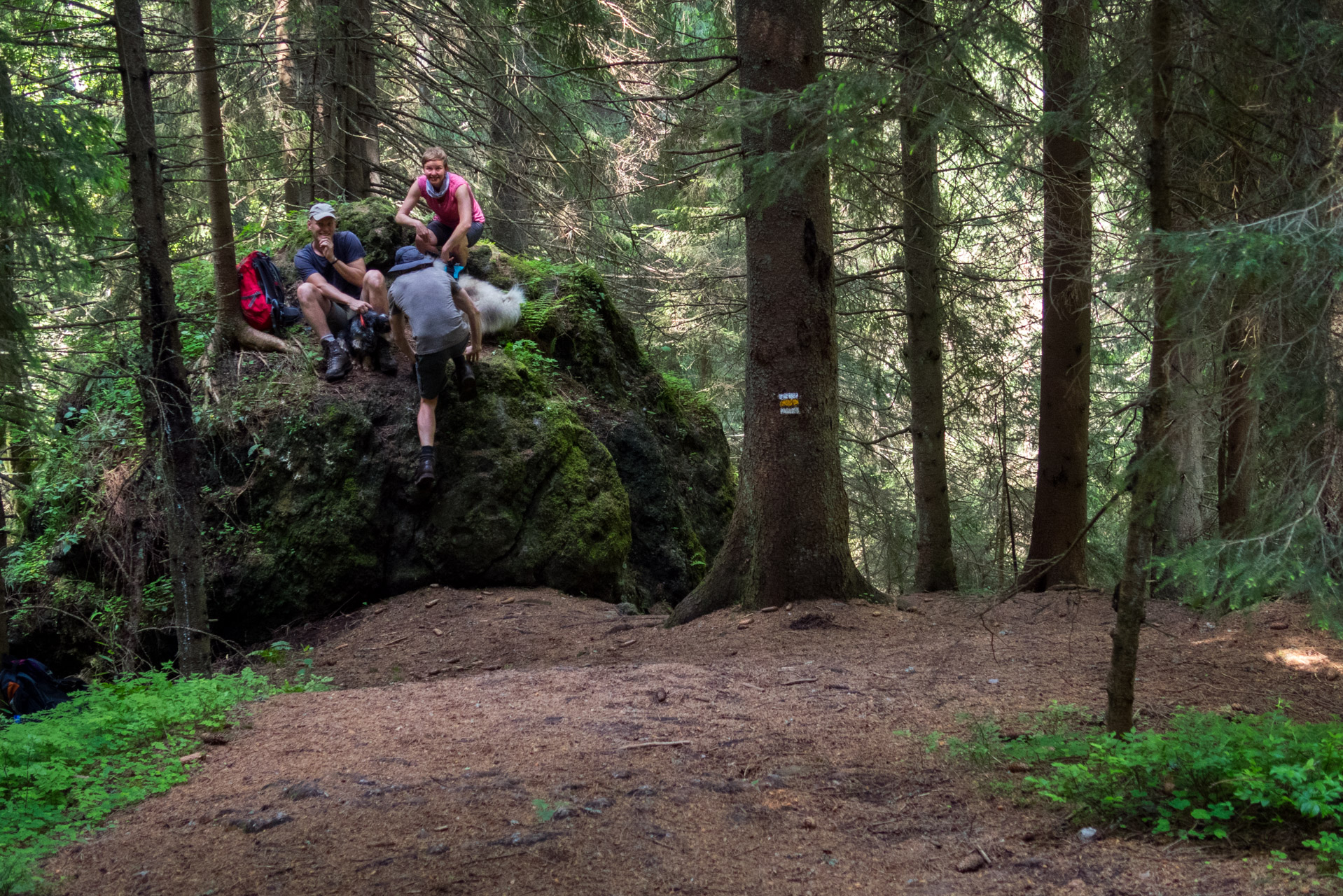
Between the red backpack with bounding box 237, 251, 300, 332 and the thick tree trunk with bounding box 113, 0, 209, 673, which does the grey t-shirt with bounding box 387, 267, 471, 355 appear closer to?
the red backpack with bounding box 237, 251, 300, 332

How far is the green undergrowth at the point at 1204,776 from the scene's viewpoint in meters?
2.93

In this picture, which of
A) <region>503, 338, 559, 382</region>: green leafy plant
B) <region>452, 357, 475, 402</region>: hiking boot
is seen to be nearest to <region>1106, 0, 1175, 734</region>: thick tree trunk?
<region>452, 357, 475, 402</region>: hiking boot

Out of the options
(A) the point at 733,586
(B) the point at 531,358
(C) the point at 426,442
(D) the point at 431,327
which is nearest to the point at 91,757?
(A) the point at 733,586

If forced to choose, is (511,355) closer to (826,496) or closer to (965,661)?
(826,496)

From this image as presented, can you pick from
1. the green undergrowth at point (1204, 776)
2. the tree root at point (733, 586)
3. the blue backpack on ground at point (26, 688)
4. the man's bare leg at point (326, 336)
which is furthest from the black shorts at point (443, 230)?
the green undergrowth at point (1204, 776)

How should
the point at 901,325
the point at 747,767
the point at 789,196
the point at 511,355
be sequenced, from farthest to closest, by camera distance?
the point at 901,325 < the point at 511,355 < the point at 789,196 < the point at 747,767

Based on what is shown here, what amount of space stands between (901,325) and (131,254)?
29.1 feet

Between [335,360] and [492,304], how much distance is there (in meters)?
1.95

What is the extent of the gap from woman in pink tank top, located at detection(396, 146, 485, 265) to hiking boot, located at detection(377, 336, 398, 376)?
1106 millimetres

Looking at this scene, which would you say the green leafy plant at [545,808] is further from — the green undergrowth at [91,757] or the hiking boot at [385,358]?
the hiking boot at [385,358]

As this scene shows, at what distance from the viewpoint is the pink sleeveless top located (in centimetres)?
904

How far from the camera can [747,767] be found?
13.3ft

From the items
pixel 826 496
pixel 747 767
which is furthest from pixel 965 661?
pixel 747 767

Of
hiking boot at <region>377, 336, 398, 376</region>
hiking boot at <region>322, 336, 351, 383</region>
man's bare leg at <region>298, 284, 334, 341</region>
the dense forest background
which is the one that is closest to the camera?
the dense forest background
